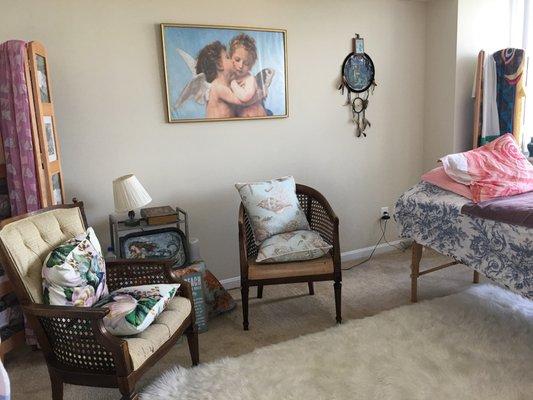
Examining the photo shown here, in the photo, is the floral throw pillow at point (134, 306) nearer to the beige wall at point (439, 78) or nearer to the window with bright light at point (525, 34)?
the beige wall at point (439, 78)

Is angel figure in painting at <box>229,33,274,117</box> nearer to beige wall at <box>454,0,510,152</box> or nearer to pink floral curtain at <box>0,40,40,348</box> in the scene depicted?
pink floral curtain at <box>0,40,40,348</box>

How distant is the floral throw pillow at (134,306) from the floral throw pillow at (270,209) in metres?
0.81

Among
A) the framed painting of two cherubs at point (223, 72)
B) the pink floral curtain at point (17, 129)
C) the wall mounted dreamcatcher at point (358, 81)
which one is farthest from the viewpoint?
the wall mounted dreamcatcher at point (358, 81)

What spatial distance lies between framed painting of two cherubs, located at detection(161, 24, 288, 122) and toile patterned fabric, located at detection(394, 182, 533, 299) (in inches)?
47.2

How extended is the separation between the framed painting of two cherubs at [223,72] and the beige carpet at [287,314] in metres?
1.35

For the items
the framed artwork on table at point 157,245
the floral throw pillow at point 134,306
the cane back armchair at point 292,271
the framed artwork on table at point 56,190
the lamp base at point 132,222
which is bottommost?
the cane back armchair at point 292,271

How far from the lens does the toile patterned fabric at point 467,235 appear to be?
2.19 metres

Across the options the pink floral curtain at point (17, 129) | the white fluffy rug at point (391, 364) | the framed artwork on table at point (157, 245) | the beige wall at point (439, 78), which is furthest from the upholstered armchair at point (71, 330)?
the beige wall at point (439, 78)

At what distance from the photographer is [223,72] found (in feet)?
10.0

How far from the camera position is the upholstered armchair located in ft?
5.59

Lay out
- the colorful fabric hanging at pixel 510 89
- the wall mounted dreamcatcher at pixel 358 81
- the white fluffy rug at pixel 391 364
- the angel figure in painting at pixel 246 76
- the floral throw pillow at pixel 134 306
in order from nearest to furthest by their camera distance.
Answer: the floral throw pillow at pixel 134 306 < the white fluffy rug at pixel 391 364 < the angel figure in painting at pixel 246 76 < the colorful fabric hanging at pixel 510 89 < the wall mounted dreamcatcher at pixel 358 81

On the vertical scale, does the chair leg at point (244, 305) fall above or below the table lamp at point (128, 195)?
below

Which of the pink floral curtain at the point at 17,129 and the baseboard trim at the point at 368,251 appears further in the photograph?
the baseboard trim at the point at 368,251

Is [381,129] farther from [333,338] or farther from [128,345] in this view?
[128,345]
